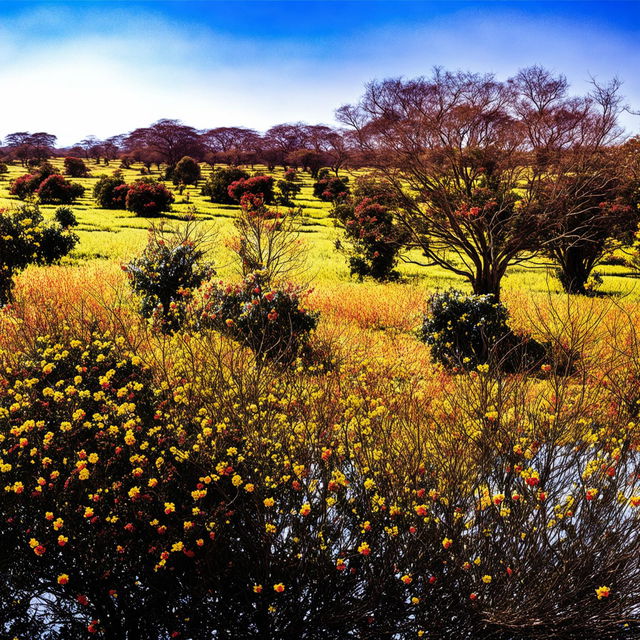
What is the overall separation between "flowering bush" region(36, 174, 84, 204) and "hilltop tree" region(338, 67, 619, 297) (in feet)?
80.9

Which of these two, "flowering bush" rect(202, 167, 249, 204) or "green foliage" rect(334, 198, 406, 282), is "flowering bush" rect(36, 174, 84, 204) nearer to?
→ "flowering bush" rect(202, 167, 249, 204)

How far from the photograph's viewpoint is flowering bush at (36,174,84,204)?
32.0 metres

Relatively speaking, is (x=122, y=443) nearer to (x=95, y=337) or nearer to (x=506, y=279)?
(x=95, y=337)

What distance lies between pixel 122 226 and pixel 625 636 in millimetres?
26501

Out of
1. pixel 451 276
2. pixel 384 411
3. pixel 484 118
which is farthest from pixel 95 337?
pixel 451 276

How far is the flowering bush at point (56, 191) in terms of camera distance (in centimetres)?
3203

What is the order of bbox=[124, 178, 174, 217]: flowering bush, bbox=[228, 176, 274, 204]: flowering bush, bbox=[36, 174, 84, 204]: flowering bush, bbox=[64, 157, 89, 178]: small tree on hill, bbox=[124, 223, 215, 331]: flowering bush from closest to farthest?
bbox=[124, 223, 215, 331]: flowering bush, bbox=[124, 178, 174, 217]: flowering bush, bbox=[36, 174, 84, 204]: flowering bush, bbox=[228, 176, 274, 204]: flowering bush, bbox=[64, 157, 89, 178]: small tree on hill

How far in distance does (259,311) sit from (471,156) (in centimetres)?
740

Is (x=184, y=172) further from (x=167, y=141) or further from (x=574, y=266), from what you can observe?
(x=574, y=266)

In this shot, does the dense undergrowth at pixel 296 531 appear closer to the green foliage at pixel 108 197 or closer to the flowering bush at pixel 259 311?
the flowering bush at pixel 259 311

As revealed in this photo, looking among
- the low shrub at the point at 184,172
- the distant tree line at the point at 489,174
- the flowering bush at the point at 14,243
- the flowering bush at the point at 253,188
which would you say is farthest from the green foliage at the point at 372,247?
the low shrub at the point at 184,172

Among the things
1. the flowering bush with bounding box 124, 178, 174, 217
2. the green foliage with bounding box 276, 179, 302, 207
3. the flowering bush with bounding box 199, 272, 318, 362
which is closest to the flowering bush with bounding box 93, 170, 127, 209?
the flowering bush with bounding box 124, 178, 174, 217

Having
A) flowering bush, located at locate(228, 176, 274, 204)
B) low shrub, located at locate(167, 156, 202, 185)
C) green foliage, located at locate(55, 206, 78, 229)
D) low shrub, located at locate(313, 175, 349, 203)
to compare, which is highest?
low shrub, located at locate(167, 156, 202, 185)

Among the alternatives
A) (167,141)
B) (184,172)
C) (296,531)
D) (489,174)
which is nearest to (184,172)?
(184,172)
